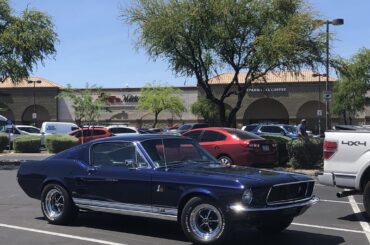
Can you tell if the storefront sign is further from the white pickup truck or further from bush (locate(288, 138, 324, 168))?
the white pickup truck

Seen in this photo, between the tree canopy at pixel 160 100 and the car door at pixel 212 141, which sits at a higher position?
the tree canopy at pixel 160 100

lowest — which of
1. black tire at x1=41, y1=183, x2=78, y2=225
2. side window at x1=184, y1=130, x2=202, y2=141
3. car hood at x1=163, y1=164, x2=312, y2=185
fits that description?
black tire at x1=41, y1=183, x2=78, y2=225

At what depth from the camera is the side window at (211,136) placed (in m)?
18.4

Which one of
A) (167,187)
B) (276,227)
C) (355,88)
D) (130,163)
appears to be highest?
(355,88)

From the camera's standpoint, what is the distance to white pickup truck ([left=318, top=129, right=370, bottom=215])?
9.60m

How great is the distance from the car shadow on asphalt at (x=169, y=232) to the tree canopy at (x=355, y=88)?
3968cm

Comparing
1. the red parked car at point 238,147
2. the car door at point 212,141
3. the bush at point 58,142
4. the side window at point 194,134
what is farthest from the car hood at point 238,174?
the bush at point 58,142

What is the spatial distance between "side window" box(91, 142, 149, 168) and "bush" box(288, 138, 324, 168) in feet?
37.4

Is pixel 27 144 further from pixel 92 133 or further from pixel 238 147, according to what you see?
pixel 238 147

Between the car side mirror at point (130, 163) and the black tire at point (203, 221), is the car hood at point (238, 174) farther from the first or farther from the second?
the car side mirror at point (130, 163)

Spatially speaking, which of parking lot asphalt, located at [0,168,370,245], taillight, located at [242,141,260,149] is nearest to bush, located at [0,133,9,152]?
taillight, located at [242,141,260,149]

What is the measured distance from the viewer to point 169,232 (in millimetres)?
8492

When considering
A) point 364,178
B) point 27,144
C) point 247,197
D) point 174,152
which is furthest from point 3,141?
point 247,197

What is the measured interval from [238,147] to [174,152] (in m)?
9.49
